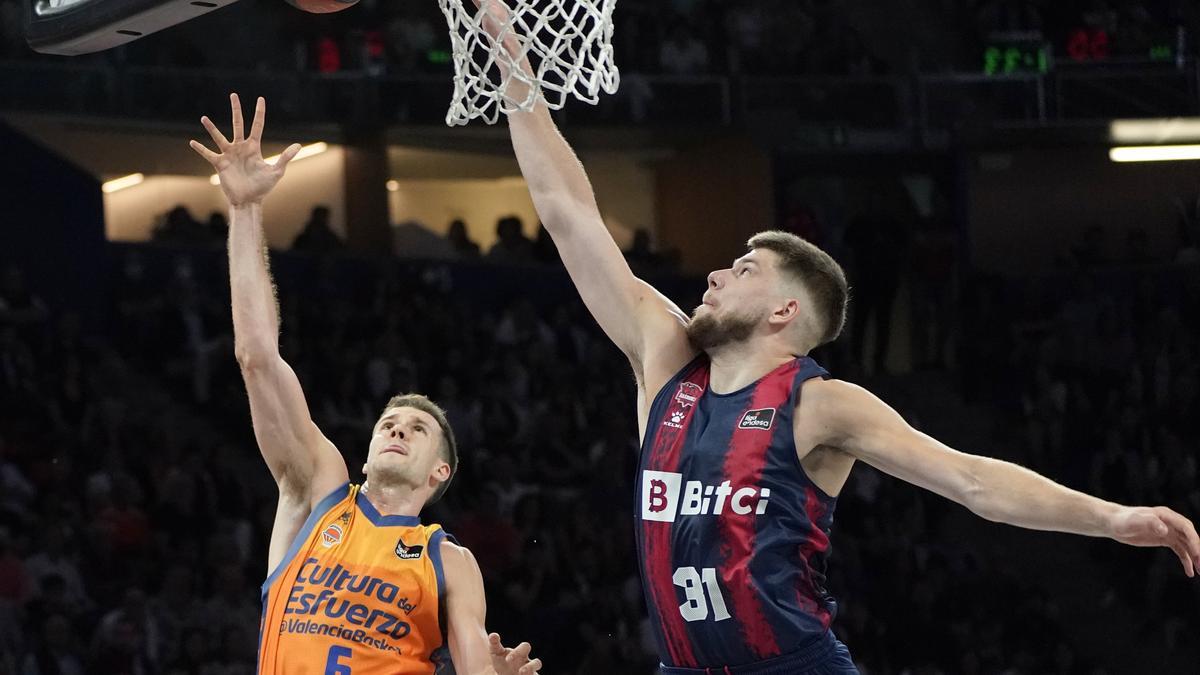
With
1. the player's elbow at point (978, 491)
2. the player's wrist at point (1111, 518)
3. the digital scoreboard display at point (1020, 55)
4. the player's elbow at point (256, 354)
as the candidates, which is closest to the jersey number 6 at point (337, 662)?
the player's elbow at point (256, 354)

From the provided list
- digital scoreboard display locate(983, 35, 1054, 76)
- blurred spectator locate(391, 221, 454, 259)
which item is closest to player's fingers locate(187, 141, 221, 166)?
blurred spectator locate(391, 221, 454, 259)

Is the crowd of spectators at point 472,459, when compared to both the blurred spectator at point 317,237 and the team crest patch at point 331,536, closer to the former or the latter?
the blurred spectator at point 317,237

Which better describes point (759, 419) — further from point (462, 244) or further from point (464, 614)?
point (462, 244)

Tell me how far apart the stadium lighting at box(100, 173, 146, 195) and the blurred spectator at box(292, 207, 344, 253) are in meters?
1.42

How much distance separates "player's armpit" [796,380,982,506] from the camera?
3553 mm

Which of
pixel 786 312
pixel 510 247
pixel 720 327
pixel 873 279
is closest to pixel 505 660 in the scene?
pixel 720 327

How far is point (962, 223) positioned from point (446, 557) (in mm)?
11808

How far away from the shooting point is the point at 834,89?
1463 centimetres

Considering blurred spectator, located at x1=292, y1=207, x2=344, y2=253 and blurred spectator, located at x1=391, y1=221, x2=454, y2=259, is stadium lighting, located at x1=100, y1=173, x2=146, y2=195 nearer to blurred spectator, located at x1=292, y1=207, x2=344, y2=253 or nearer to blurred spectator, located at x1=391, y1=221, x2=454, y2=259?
blurred spectator, located at x1=292, y1=207, x2=344, y2=253

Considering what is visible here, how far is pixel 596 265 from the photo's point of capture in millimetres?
4023

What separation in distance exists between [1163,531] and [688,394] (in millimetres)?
1106

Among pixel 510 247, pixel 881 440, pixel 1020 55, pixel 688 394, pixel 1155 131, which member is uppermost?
pixel 1020 55

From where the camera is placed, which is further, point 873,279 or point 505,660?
point 873,279

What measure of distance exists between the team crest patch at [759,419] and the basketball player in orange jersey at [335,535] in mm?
1373
